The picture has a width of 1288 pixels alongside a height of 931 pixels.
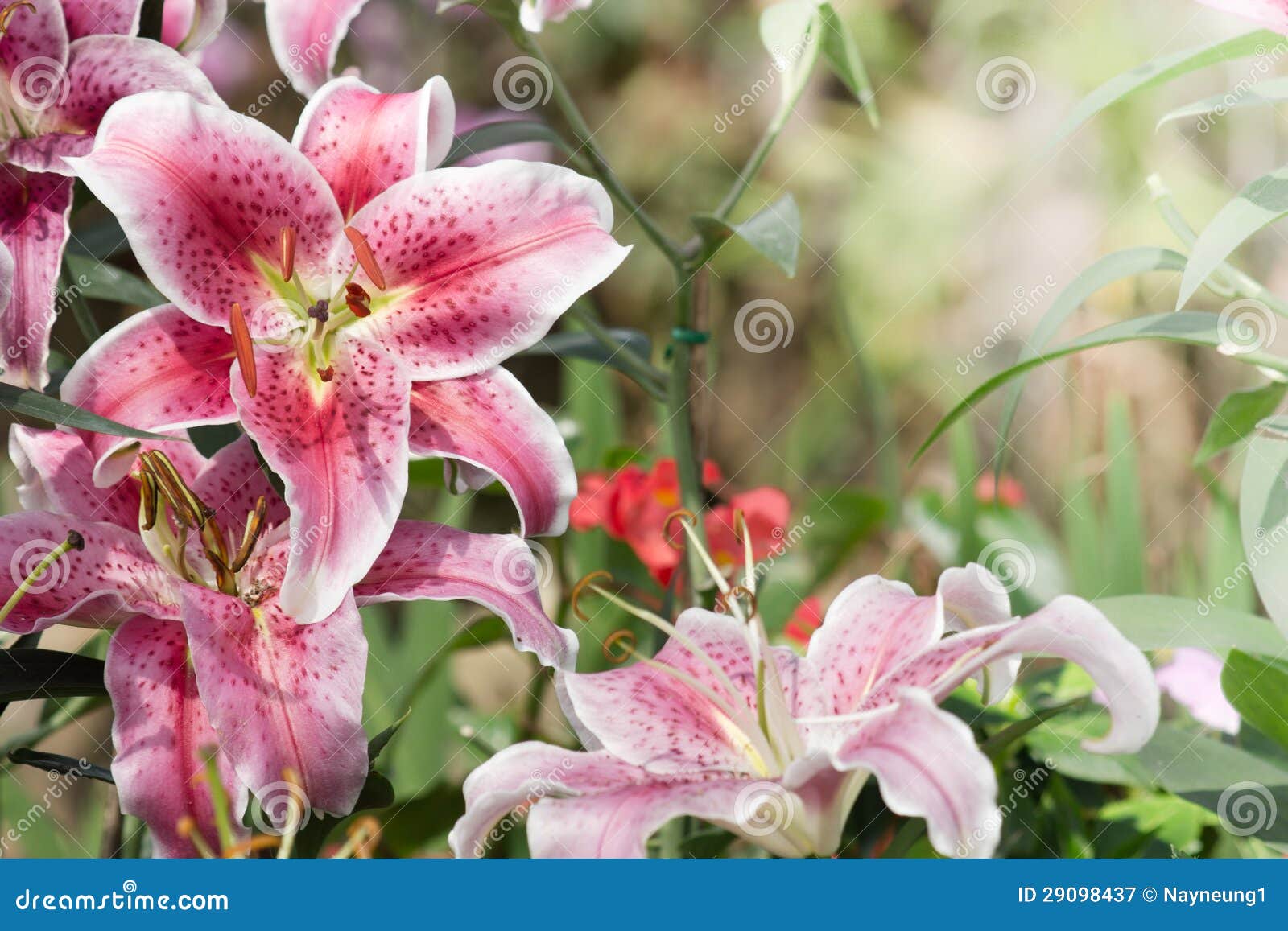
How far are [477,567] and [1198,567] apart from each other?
113 centimetres

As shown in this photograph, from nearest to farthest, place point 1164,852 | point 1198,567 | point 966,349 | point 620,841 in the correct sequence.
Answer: point 620,841
point 1164,852
point 1198,567
point 966,349

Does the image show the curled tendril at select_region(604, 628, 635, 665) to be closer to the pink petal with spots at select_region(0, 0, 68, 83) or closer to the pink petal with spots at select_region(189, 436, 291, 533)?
the pink petal with spots at select_region(189, 436, 291, 533)

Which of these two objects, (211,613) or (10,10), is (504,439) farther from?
(10,10)

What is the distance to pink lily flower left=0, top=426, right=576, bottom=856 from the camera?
418 millimetres

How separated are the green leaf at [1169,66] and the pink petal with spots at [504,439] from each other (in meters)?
0.24

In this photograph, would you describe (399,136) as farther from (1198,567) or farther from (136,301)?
(1198,567)

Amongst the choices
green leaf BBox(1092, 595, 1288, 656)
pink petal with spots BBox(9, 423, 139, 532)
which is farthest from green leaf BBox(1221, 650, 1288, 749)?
pink petal with spots BBox(9, 423, 139, 532)

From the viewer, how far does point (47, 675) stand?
447 millimetres

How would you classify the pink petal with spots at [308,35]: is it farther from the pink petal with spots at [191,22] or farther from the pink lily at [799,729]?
the pink lily at [799,729]

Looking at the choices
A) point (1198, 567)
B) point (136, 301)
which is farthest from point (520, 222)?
point (1198, 567)

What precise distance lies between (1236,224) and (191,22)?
432mm

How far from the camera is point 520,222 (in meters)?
0.45

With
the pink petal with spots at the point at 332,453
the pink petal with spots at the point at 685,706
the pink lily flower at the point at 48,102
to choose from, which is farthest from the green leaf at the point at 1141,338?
the pink lily flower at the point at 48,102

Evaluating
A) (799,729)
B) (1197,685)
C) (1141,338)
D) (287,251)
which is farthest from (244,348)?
(1197,685)
